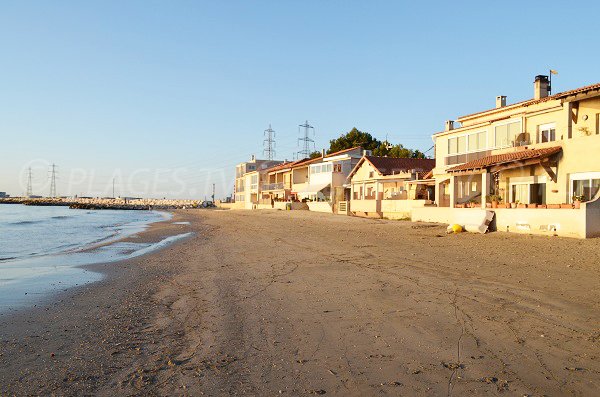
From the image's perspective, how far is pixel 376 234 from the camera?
2439 cm

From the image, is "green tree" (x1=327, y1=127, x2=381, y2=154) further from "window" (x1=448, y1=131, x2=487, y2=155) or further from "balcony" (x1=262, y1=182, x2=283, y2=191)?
"window" (x1=448, y1=131, x2=487, y2=155)

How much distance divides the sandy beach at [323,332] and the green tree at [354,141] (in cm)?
6366

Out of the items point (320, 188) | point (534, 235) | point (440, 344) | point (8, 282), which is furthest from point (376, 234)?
point (320, 188)

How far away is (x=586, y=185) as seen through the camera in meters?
20.8

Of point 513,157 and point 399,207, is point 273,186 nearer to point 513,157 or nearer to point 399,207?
point 399,207

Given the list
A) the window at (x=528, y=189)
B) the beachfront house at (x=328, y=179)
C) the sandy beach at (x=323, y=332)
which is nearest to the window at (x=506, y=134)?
the window at (x=528, y=189)

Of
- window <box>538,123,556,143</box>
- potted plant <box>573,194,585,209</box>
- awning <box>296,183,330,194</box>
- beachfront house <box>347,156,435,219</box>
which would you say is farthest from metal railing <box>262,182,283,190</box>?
potted plant <box>573,194,585,209</box>

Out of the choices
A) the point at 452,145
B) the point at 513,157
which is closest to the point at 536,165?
the point at 513,157

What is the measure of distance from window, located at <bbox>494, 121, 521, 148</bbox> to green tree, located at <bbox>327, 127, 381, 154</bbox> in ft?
154

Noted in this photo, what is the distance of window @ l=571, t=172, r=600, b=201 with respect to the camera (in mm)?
20172

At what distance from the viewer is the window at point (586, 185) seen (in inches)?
794

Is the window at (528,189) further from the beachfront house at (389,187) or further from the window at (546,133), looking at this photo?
the beachfront house at (389,187)

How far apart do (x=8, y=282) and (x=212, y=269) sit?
5.63 m

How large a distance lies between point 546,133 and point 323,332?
2322cm
